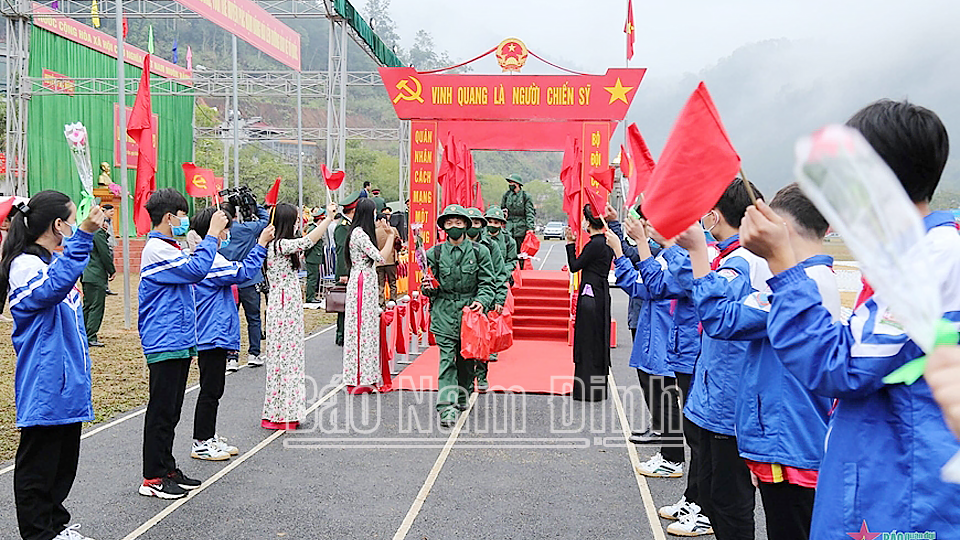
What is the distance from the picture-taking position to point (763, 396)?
236 centimetres

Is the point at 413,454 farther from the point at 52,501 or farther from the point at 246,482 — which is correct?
the point at 52,501

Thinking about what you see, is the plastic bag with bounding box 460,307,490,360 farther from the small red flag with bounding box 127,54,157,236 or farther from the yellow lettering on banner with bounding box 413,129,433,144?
the yellow lettering on banner with bounding box 413,129,433,144

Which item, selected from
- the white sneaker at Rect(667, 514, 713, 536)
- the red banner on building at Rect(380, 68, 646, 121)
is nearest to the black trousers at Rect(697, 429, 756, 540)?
the white sneaker at Rect(667, 514, 713, 536)

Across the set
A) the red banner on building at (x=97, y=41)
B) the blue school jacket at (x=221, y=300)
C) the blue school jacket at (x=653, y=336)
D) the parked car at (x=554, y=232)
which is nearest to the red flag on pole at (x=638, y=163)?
the blue school jacket at (x=653, y=336)

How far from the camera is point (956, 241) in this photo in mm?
1354

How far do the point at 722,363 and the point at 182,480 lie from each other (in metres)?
3.13

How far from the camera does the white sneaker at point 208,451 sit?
4840 mm

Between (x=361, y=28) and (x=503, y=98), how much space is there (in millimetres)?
6140

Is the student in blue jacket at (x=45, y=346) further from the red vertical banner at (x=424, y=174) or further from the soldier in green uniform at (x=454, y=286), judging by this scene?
the red vertical banner at (x=424, y=174)

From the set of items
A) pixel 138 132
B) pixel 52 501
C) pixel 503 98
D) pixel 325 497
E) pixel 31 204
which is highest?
pixel 503 98

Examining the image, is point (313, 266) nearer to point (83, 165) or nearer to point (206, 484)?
point (206, 484)

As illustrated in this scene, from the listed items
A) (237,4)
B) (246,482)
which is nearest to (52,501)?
(246,482)

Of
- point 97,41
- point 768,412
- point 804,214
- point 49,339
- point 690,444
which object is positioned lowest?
point 690,444

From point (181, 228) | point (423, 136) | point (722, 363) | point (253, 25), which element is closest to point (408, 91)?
point (423, 136)
